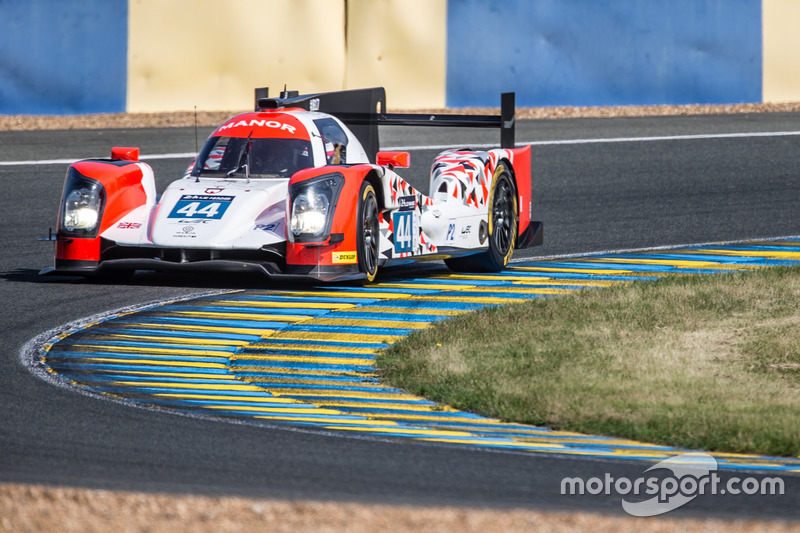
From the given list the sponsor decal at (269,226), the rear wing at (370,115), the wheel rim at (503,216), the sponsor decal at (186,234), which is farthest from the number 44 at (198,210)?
the wheel rim at (503,216)

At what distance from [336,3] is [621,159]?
4.37 metres

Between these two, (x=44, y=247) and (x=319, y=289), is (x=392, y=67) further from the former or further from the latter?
(x=319, y=289)

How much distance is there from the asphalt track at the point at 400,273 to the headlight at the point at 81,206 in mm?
431

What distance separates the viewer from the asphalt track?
540 centimetres

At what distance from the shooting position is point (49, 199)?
14664mm

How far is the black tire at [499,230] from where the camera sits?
1181cm

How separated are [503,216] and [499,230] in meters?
0.16

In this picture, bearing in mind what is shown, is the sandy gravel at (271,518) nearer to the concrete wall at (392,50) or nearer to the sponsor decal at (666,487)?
the sponsor decal at (666,487)

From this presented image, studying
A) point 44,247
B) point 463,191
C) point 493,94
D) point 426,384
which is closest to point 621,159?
point 493,94

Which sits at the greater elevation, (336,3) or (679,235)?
(336,3)

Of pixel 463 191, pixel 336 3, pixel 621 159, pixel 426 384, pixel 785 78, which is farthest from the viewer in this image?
pixel 785 78

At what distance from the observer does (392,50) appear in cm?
1923

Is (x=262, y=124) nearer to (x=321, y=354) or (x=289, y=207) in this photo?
(x=289, y=207)

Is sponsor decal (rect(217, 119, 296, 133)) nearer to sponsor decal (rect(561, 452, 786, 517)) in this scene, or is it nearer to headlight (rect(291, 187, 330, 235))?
headlight (rect(291, 187, 330, 235))
